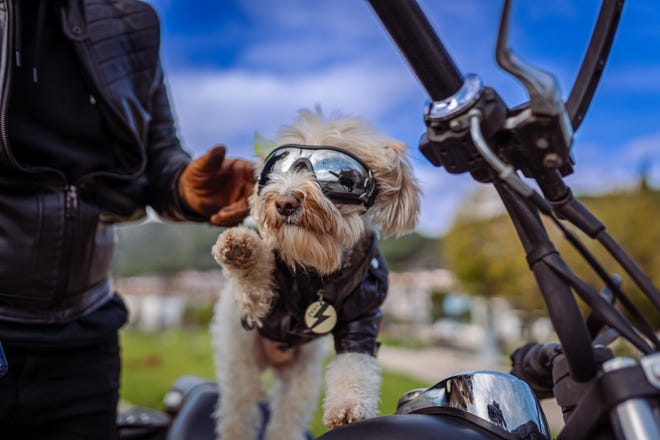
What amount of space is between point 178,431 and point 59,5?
4.55 ft

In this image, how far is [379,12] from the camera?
0.78m

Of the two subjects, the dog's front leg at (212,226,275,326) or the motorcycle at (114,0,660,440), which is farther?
the dog's front leg at (212,226,275,326)

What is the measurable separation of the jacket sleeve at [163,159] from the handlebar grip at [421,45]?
0.97m

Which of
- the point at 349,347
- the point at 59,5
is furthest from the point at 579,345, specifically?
the point at 59,5

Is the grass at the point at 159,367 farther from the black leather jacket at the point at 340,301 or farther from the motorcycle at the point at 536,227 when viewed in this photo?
the motorcycle at the point at 536,227

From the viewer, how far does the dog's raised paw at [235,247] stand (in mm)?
1281

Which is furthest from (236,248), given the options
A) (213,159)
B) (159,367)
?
(159,367)

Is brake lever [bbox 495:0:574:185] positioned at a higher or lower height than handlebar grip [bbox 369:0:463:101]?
lower

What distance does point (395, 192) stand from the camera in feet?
4.35

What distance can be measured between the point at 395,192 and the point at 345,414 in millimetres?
510

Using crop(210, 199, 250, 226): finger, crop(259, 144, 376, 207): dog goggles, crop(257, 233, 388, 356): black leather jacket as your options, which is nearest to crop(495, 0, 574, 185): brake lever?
crop(259, 144, 376, 207): dog goggles

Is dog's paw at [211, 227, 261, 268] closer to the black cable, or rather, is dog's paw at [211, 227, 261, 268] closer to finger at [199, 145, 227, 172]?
finger at [199, 145, 227, 172]

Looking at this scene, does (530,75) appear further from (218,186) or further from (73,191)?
(73,191)

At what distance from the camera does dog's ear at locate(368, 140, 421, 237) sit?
129cm
